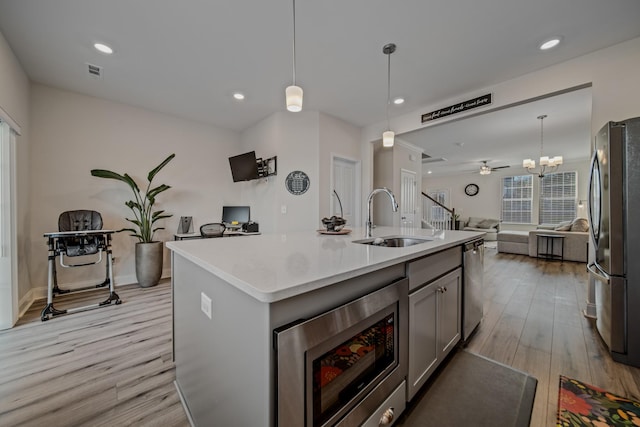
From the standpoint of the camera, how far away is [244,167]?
14.4ft

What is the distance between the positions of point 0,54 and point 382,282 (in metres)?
3.87

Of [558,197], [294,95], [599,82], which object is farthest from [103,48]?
[558,197]

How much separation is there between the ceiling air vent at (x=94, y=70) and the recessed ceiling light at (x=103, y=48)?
0.40m

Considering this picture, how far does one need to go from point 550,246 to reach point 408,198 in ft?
11.5

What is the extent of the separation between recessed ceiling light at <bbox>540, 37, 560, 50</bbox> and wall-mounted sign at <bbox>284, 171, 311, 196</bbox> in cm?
316

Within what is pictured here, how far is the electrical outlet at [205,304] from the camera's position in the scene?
3.63 ft

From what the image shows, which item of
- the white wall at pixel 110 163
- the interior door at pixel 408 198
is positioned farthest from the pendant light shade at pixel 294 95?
the interior door at pixel 408 198

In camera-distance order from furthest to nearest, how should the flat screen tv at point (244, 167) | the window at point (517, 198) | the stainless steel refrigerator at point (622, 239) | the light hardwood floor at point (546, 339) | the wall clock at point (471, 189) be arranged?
the wall clock at point (471, 189), the window at point (517, 198), the flat screen tv at point (244, 167), the stainless steel refrigerator at point (622, 239), the light hardwood floor at point (546, 339)

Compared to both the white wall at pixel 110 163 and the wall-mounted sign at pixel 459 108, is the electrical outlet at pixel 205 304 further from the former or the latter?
the wall-mounted sign at pixel 459 108

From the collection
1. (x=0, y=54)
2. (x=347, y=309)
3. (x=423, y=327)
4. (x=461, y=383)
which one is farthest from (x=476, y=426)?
(x=0, y=54)

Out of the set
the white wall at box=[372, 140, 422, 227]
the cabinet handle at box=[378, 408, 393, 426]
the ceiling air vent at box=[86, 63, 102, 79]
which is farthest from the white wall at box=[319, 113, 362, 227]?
the cabinet handle at box=[378, 408, 393, 426]

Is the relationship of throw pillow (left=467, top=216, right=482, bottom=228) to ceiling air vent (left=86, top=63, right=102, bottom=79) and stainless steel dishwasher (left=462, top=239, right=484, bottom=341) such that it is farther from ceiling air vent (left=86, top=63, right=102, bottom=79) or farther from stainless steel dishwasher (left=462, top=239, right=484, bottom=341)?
ceiling air vent (left=86, top=63, right=102, bottom=79)

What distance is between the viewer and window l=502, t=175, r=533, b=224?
8.63 meters

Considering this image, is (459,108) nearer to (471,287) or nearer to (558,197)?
(471,287)
